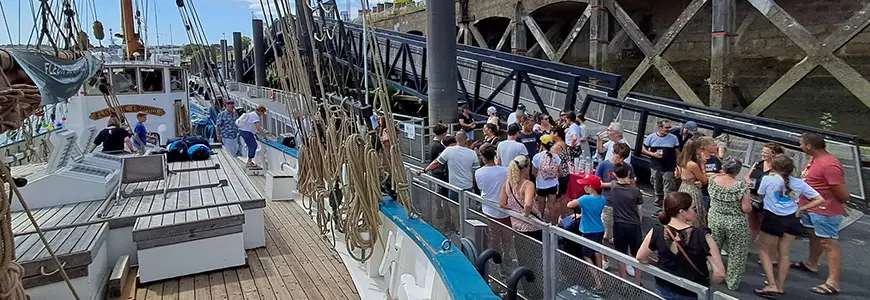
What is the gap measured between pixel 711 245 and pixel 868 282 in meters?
2.27

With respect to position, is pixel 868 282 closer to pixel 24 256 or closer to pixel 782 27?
pixel 24 256

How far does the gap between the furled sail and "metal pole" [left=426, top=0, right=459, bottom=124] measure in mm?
5183

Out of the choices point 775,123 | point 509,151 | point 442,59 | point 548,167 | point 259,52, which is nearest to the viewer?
point 548,167

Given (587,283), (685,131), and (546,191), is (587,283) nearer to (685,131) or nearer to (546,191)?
(546,191)

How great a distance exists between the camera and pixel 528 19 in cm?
1608

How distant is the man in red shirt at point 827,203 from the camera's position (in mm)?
3760

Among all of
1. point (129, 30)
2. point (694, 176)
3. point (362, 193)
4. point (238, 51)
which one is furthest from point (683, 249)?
point (238, 51)

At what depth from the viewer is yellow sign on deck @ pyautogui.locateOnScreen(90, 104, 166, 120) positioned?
9734 millimetres

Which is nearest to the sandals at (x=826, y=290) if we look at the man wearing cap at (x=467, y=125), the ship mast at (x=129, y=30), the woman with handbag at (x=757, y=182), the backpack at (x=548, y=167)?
the woman with handbag at (x=757, y=182)

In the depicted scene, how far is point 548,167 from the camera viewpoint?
176 inches

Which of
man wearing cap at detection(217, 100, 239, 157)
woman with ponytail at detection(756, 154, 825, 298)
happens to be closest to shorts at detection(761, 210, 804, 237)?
woman with ponytail at detection(756, 154, 825, 298)

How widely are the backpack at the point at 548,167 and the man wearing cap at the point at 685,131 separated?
230 centimetres

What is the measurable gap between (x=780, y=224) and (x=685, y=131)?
102 inches

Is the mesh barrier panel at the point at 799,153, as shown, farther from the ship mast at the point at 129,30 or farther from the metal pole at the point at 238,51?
the metal pole at the point at 238,51
